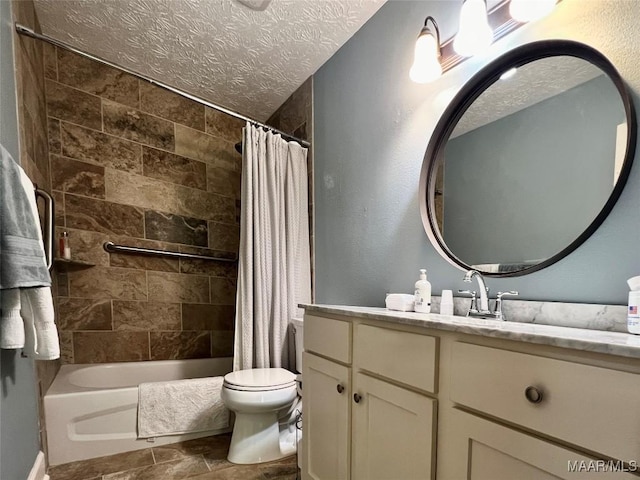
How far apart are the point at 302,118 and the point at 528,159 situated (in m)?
1.68

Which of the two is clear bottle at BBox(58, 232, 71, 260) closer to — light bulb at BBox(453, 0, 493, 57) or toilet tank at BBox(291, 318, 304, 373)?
toilet tank at BBox(291, 318, 304, 373)

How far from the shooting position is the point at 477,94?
48.3 inches

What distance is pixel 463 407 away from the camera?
741mm

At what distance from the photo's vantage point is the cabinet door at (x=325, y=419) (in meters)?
1.09

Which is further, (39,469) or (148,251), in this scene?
(148,251)

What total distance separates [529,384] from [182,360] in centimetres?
246

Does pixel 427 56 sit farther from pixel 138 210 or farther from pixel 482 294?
pixel 138 210

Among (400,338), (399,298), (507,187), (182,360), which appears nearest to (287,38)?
(507,187)

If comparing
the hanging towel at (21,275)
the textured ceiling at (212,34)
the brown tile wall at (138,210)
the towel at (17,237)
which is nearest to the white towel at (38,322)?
the hanging towel at (21,275)

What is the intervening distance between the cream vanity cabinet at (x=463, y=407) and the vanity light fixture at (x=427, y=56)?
106 centimetres

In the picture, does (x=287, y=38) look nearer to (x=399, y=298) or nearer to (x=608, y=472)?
(x=399, y=298)

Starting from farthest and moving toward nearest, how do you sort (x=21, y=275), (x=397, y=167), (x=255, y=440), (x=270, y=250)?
(x=270, y=250) → (x=255, y=440) → (x=397, y=167) → (x=21, y=275)

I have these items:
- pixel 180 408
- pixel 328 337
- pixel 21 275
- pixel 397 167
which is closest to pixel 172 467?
pixel 180 408

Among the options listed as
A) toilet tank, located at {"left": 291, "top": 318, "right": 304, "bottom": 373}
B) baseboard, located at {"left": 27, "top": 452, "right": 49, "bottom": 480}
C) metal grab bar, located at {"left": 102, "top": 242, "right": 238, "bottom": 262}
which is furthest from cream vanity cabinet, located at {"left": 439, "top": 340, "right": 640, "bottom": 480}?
metal grab bar, located at {"left": 102, "top": 242, "right": 238, "bottom": 262}
